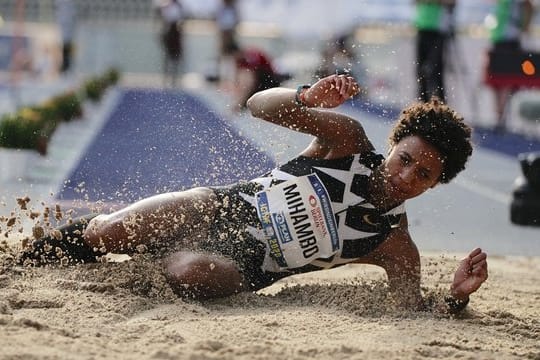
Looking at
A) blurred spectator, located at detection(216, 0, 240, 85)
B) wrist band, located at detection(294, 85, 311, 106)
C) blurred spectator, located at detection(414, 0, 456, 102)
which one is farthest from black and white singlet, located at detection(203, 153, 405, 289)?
blurred spectator, located at detection(216, 0, 240, 85)

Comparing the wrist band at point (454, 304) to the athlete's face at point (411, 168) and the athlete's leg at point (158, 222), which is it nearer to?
the athlete's face at point (411, 168)

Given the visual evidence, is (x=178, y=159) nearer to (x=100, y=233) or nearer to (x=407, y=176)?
(x=100, y=233)

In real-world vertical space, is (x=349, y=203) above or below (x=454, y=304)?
above

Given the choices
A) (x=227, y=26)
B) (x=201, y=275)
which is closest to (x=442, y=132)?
(x=201, y=275)

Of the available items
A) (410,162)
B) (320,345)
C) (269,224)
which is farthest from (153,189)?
(320,345)

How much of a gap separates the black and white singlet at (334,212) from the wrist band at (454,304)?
1.29 ft

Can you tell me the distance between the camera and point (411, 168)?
4438 millimetres

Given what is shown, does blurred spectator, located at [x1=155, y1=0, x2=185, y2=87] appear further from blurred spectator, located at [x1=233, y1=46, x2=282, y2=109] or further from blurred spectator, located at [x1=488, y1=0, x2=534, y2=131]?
blurred spectator, located at [x1=488, y1=0, x2=534, y2=131]

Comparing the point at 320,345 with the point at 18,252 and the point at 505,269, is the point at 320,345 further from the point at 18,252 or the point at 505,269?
the point at 505,269

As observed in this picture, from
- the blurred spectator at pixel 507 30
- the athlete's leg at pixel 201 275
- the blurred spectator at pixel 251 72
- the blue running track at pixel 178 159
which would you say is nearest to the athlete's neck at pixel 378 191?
the athlete's leg at pixel 201 275

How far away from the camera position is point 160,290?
4586 mm

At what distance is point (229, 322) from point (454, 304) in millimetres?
1101

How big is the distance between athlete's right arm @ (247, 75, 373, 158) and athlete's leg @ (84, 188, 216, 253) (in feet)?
1.61

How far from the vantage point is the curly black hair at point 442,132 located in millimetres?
4570
